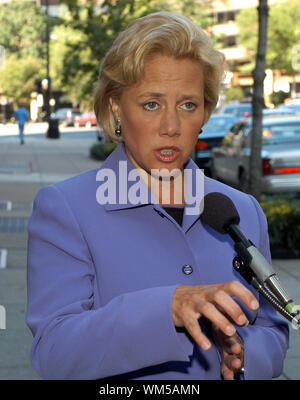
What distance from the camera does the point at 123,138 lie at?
93.8 inches

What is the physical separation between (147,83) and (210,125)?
769 inches

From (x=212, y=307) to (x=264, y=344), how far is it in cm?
65

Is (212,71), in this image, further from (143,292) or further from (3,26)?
(3,26)

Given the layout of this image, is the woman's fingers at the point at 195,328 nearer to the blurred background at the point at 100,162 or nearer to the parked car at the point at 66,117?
the blurred background at the point at 100,162

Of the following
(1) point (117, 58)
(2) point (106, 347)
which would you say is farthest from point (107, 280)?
(1) point (117, 58)

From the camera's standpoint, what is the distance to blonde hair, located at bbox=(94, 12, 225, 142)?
87.4 inches

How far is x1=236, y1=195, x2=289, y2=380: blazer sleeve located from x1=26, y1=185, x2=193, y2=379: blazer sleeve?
36 centimetres

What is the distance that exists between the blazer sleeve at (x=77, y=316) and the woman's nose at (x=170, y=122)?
1.13 ft

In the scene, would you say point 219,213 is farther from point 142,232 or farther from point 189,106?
point 189,106

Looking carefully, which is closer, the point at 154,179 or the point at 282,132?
the point at 154,179

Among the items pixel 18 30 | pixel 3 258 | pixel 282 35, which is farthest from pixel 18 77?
pixel 3 258

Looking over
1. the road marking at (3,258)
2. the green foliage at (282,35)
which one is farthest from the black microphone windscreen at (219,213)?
the green foliage at (282,35)
